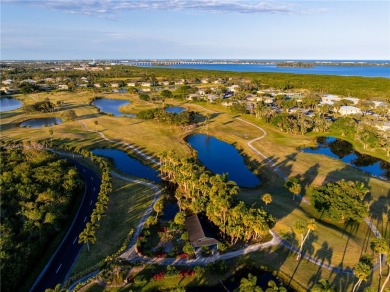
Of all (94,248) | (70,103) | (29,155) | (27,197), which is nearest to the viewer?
(94,248)

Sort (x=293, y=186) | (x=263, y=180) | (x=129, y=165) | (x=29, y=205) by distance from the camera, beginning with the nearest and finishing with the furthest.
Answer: (x=29, y=205)
(x=293, y=186)
(x=263, y=180)
(x=129, y=165)

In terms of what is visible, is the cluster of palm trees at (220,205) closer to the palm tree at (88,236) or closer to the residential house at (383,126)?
the palm tree at (88,236)

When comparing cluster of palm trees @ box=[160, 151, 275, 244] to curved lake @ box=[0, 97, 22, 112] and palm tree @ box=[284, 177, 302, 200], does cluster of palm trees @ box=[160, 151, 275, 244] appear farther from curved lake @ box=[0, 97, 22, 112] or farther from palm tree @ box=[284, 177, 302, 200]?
curved lake @ box=[0, 97, 22, 112]

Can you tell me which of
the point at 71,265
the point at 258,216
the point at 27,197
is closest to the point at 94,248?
the point at 71,265

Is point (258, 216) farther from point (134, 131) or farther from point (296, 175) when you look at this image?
point (134, 131)

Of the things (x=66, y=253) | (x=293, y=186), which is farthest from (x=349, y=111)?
(x=66, y=253)

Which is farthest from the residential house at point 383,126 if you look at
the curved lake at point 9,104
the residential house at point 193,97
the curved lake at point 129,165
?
the curved lake at point 9,104

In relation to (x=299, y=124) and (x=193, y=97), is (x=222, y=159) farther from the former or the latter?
(x=193, y=97)
